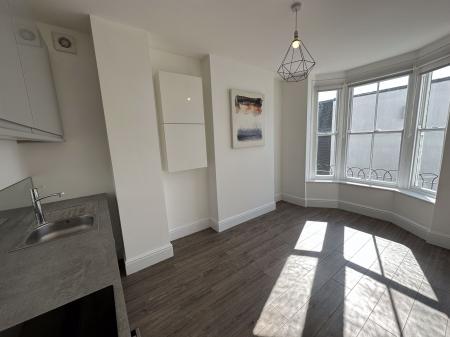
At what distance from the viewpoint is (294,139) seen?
3744 mm

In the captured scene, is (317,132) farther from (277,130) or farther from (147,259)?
(147,259)

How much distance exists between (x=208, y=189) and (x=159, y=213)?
95cm

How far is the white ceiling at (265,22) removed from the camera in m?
1.60

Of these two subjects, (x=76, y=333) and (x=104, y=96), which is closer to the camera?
(x=76, y=333)

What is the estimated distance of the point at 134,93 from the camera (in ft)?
6.41

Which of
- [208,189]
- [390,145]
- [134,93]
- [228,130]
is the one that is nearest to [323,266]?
[208,189]

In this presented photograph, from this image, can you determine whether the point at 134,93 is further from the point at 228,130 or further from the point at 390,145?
the point at 390,145

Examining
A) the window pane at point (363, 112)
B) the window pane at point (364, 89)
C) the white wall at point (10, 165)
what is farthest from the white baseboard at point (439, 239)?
the white wall at point (10, 165)

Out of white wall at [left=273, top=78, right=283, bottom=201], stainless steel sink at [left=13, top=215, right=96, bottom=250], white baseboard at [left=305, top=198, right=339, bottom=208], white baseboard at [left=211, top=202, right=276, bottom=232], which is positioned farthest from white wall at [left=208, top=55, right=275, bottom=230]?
stainless steel sink at [left=13, top=215, right=96, bottom=250]

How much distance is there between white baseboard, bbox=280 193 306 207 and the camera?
380 cm

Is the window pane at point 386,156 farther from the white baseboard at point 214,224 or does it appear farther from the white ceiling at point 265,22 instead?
the white baseboard at point 214,224

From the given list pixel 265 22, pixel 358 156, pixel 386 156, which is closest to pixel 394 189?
pixel 386 156

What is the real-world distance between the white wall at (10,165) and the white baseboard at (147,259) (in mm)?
1273

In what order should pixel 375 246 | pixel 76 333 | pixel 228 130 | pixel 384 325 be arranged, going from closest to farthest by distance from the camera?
pixel 76 333 < pixel 384 325 < pixel 375 246 < pixel 228 130
